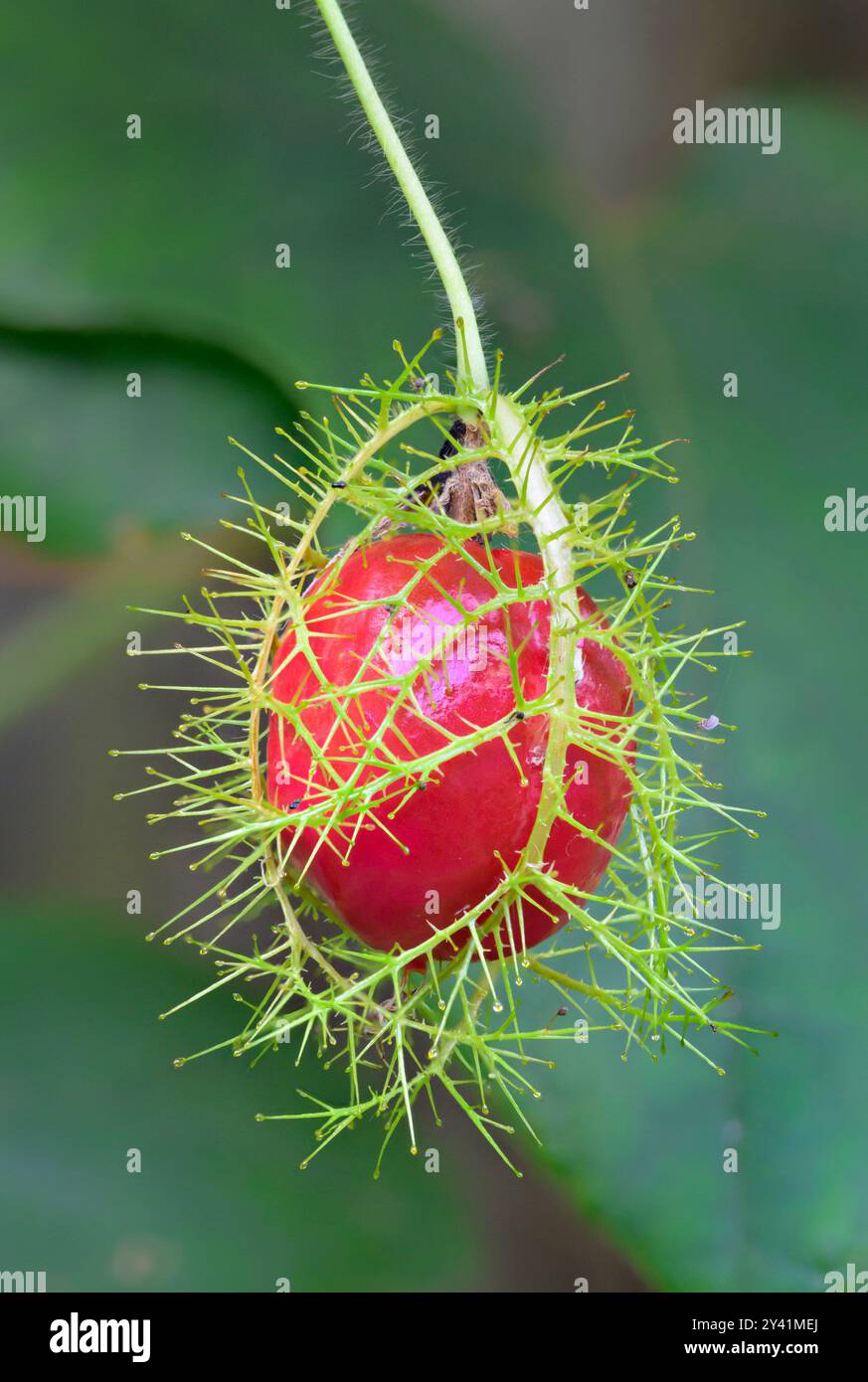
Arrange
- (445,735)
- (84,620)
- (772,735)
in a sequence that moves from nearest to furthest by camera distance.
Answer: (445,735)
(772,735)
(84,620)

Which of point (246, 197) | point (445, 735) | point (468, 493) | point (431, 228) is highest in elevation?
point (246, 197)

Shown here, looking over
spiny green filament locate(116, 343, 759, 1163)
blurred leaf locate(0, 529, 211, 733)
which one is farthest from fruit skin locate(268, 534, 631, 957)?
blurred leaf locate(0, 529, 211, 733)

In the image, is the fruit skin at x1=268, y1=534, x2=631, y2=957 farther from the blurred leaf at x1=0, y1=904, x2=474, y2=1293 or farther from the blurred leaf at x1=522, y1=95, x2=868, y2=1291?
the blurred leaf at x1=0, y1=904, x2=474, y2=1293

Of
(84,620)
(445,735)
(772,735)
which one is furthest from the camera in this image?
(84,620)

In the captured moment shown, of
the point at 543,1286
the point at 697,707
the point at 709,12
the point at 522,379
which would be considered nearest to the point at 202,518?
the point at 522,379

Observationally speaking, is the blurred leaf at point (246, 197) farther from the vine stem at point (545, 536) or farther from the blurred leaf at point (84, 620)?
the vine stem at point (545, 536)

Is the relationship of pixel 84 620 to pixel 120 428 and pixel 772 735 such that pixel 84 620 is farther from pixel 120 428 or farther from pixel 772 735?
pixel 772 735

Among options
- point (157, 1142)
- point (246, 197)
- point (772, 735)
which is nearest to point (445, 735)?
point (772, 735)
